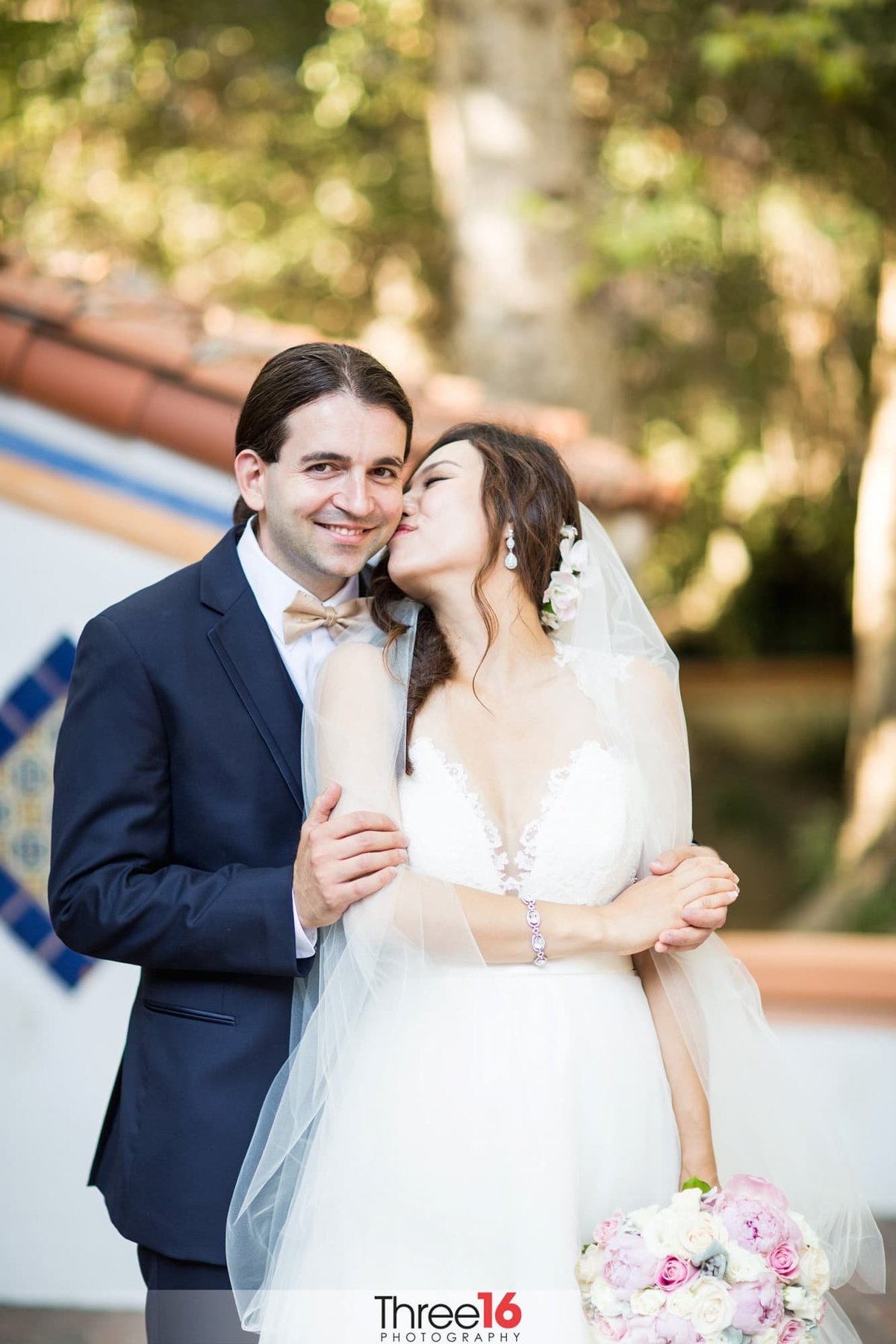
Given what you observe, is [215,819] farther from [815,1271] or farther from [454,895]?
[815,1271]

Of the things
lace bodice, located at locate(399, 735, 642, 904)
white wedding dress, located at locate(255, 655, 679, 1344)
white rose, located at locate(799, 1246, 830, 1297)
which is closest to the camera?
white rose, located at locate(799, 1246, 830, 1297)

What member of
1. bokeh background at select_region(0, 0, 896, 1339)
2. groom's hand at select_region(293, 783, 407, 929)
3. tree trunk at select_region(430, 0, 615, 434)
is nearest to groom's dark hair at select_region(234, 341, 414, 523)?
groom's hand at select_region(293, 783, 407, 929)

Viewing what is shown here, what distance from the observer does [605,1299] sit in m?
1.98

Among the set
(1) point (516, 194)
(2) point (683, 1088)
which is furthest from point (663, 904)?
(1) point (516, 194)

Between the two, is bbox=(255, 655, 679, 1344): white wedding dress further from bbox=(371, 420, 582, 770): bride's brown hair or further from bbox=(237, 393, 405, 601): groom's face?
bbox=(237, 393, 405, 601): groom's face

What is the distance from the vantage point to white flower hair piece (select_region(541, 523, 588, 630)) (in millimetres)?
2525

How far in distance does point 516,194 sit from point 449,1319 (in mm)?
5996

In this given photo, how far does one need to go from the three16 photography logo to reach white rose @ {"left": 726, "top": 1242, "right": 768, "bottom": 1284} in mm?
361

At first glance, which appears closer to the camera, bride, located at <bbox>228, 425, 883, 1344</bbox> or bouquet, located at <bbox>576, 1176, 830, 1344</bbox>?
bouquet, located at <bbox>576, 1176, 830, 1344</bbox>

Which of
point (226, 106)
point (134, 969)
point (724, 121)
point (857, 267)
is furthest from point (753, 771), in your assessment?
point (134, 969)

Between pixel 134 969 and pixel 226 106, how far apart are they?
700 centimetres

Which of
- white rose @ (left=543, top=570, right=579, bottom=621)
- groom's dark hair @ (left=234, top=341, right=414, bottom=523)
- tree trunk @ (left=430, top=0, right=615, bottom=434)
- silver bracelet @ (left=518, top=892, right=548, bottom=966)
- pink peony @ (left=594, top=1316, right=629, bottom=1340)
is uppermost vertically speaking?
tree trunk @ (left=430, top=0, right=615, bottom=434)

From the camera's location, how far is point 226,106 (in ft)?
29.2

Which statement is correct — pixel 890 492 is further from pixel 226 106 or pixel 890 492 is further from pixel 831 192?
pixel 226 106
